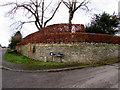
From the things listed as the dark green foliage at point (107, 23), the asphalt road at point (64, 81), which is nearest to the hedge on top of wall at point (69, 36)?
the asphalt road at point (64, 81)

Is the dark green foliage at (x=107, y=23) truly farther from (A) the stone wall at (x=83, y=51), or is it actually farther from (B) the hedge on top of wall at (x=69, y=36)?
(A) the stone wall at (x=83, y=51)

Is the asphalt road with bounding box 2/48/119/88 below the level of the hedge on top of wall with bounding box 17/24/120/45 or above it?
below

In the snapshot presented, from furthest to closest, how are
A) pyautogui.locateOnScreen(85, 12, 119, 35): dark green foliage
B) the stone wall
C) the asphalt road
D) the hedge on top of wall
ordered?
1. pyautogui.locateOnScreen(85, 12, 119, 35): dark green foliage
2. the hedge on top of wall
3. the stone wall
4. the asphalt road

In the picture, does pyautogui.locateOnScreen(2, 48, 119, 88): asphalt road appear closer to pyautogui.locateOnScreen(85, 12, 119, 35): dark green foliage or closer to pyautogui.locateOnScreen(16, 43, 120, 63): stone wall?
pyautogui.locateOnScreen(16, 43, 120, 63): stone wall

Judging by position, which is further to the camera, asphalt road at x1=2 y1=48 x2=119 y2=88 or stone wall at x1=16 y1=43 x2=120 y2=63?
stone wall at x1=16 y1=43 x2=120 y2=63

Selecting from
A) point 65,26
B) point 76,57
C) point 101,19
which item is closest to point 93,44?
point 76,57

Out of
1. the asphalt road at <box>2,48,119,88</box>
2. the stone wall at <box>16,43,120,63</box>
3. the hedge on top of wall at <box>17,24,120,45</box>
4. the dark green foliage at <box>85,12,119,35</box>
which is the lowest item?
the asphalt road at <box>2,48,119,88</box>

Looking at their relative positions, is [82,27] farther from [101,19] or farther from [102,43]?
[101,19]

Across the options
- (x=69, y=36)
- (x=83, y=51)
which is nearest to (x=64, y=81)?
(x=83, y=51)

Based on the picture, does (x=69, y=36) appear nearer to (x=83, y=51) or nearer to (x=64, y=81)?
(x=83, y=51)

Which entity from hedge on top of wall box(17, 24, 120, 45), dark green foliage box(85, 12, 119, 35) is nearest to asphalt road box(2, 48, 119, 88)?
hedge on top of wall box(17, 24, 120, 45)

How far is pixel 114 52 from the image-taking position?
8781 mm

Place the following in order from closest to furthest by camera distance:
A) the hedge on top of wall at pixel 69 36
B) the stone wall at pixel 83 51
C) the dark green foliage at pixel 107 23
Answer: the stone wall at pixel 83 51, the hedge on top of wall at pixel 69 36, the dark green foliage at pixel 107 23

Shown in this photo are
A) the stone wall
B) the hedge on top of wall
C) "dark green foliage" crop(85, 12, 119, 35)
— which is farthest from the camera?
"dark green foliage" crop(85, 12, 119, 35)
